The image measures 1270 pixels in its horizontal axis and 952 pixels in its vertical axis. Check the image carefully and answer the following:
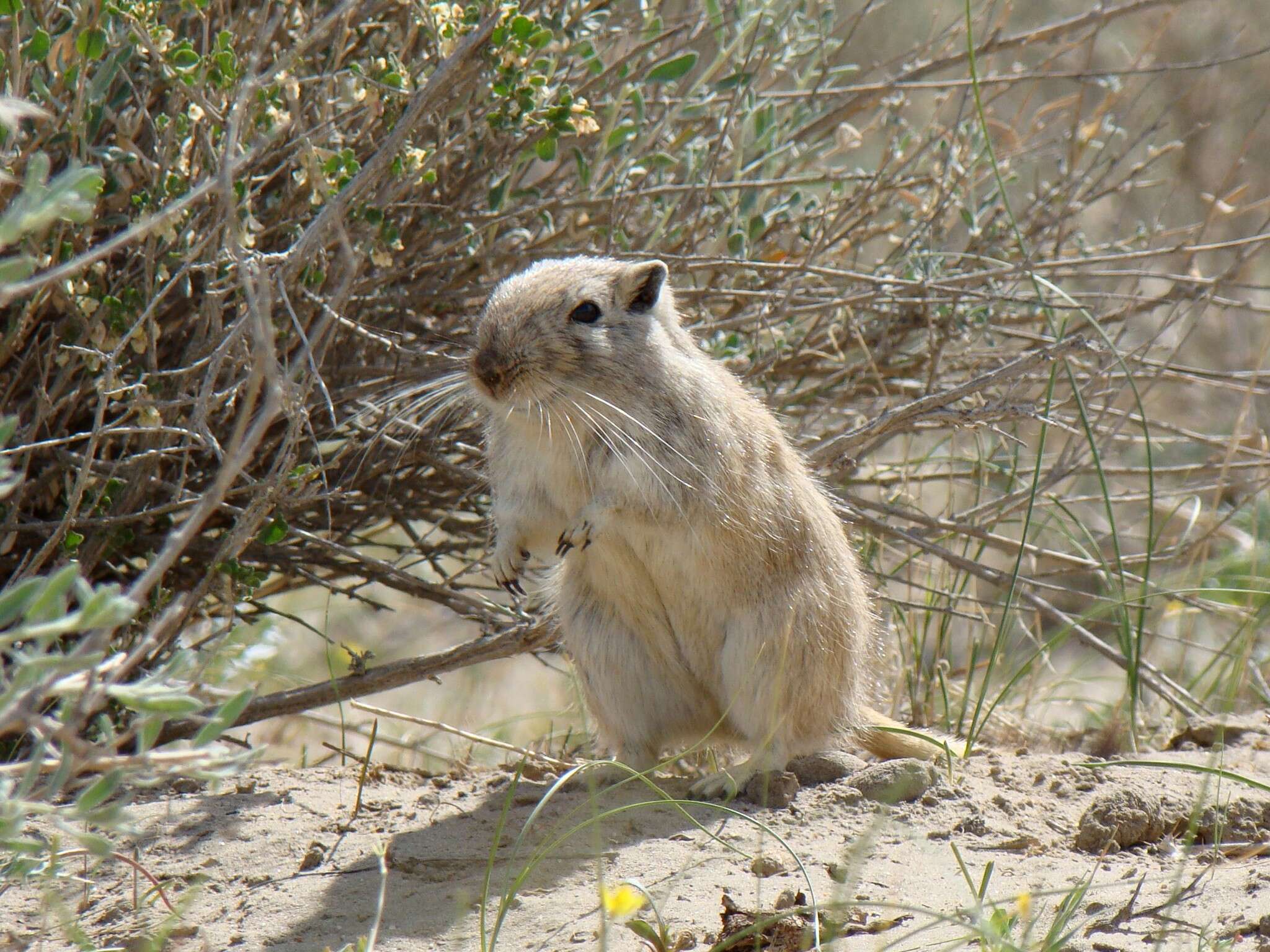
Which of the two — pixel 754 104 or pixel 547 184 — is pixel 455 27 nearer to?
pixel 547 184

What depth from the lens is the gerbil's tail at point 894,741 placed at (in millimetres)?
4000

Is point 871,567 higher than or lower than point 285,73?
lower

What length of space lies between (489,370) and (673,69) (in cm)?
131

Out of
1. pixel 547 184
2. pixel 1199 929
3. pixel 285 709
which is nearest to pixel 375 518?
pixel 285 709

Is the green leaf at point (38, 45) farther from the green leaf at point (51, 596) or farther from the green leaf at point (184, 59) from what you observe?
the green leaf at point (51, 596)

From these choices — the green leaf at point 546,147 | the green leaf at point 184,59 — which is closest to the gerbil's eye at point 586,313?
the green leaf at point 546,147

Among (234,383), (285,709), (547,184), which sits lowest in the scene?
(285,709)

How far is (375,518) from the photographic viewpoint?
15.8 feet

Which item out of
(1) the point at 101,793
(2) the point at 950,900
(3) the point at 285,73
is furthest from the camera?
(3) the point at 285,73

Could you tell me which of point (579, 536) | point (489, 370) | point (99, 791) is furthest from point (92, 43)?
point (99, 791)

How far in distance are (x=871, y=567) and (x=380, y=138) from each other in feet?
7.35

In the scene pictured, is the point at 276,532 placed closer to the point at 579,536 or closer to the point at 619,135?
the point at 579,536

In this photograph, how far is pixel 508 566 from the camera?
13.7 feet

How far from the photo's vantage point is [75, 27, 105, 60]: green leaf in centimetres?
320
